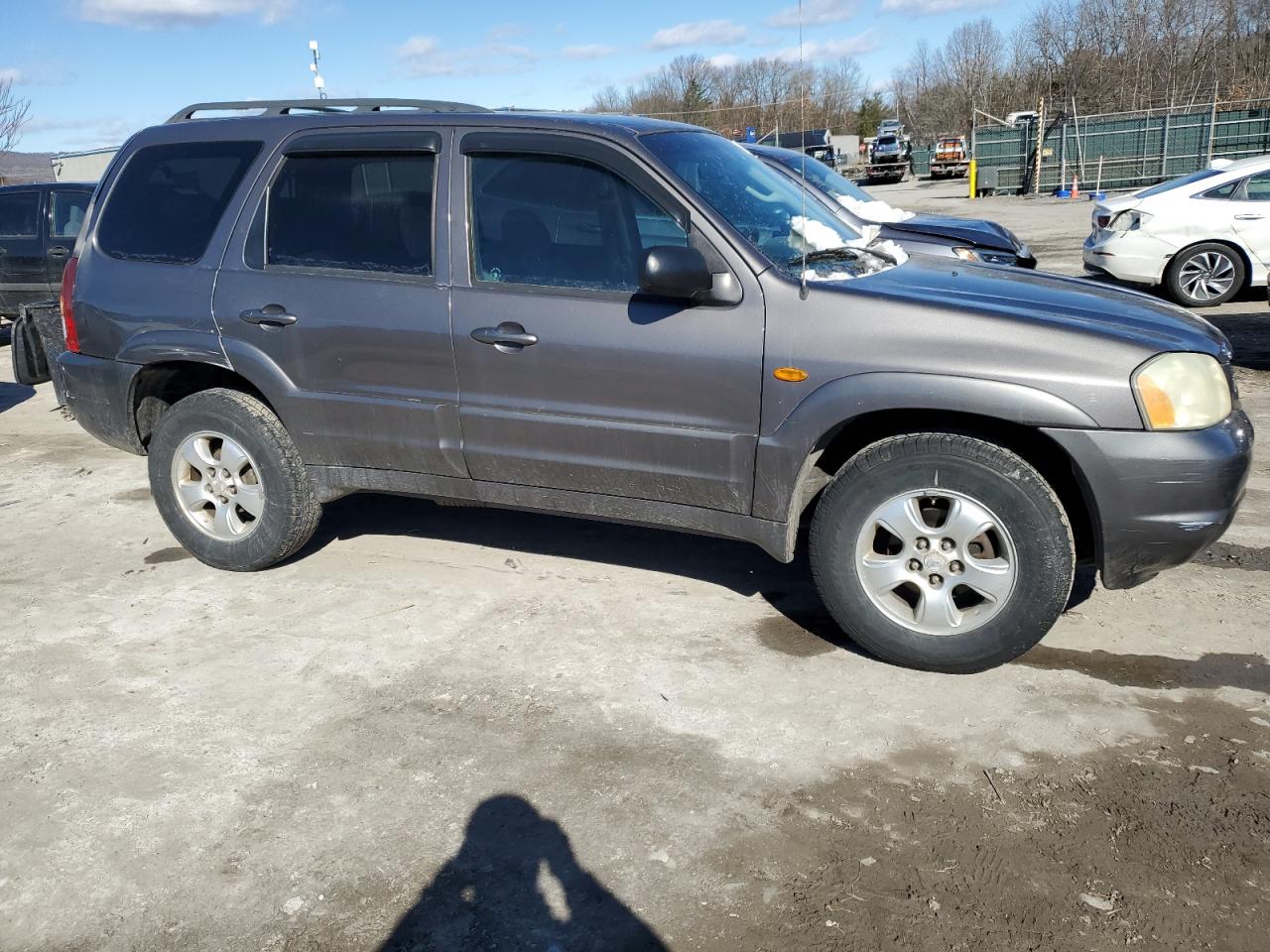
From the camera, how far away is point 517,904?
263cm

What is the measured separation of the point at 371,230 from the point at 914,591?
2.61m

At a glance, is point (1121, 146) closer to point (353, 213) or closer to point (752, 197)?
point (752, 197)

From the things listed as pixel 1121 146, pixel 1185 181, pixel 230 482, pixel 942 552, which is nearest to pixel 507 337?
pixel 230 482

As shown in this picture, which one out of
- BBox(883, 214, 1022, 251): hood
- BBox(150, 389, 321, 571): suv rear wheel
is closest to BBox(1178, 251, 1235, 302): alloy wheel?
BBox(883, 214, 1022, 251): hood

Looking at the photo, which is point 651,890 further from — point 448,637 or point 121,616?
point 121,616

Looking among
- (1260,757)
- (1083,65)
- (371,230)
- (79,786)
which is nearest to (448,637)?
(79,786)

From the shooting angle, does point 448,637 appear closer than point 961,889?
No

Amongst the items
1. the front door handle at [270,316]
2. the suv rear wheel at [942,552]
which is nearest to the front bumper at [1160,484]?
the suv rear wheel at [942,552]

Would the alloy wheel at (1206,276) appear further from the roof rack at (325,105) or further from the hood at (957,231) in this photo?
the roof rack at (325,105)

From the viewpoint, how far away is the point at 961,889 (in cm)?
262

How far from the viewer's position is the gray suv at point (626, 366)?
3.42 metres

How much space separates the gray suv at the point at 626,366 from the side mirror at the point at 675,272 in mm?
→ 11

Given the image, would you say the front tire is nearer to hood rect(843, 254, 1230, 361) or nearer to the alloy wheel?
the alloy wheel

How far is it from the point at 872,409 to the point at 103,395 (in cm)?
355
